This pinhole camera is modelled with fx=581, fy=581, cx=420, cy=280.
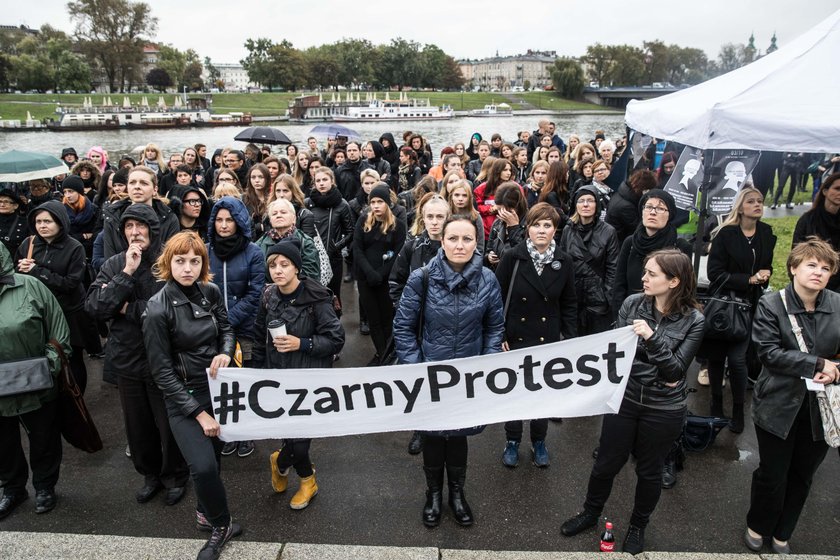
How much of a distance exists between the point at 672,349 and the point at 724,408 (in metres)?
2.39

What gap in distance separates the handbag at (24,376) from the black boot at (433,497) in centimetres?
248

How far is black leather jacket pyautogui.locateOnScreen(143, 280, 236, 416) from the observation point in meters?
3.32

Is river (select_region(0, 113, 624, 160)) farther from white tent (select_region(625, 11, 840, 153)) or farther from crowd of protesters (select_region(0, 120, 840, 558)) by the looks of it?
crowd of protesters (select_region(0, 120, 840, 558))

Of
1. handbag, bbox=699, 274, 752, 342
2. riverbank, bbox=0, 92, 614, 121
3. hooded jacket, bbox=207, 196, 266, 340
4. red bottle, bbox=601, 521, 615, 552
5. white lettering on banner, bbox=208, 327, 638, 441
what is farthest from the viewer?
riverbank, bbox=0, 92, 614, 121

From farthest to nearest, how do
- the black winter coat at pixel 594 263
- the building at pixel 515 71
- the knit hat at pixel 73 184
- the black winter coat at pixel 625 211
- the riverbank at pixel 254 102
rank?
the building at pixel 515 71 → the riverbank at pixel 254 102 → the knit hat at pixel 73 184 → the black winter coat at pixel 625 211 → the black winter coat at pixel 594 263

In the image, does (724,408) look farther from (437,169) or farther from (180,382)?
(437,169)

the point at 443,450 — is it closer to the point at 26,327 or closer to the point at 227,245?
the point at 227,245

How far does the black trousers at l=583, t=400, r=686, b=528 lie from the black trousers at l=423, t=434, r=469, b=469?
0.80 metres

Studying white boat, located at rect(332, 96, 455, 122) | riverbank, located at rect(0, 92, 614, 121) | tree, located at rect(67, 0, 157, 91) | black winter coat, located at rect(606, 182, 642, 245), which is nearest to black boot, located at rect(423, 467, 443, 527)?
black winter coat, located at rect(606, 182, 642, 245)

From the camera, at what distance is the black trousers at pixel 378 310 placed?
6117mm

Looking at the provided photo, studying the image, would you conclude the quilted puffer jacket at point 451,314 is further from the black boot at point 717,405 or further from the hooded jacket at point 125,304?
the black boot at point 717,405

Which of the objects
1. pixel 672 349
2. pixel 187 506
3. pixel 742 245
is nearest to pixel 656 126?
pixel 742 245

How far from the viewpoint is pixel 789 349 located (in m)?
3.26

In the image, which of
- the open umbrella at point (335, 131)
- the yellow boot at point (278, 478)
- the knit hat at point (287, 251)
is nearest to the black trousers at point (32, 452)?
the yellow boot at point (278, 478)
